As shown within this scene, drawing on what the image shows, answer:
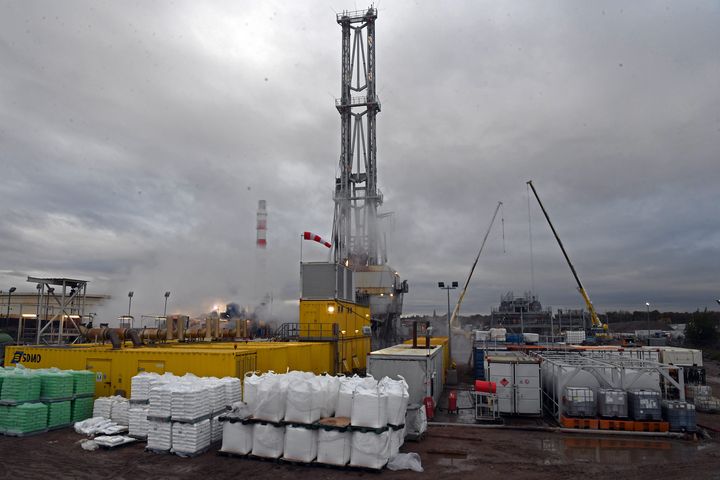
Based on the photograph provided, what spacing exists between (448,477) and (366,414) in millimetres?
2351

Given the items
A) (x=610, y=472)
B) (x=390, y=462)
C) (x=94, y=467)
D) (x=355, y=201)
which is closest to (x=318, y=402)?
(x=390, y=462)

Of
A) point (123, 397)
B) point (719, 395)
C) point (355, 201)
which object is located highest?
point (355, 201)

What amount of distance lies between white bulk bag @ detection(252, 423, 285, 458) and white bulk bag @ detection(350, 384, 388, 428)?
197 cm

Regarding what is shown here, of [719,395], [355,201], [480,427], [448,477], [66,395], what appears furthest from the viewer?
[355,201]

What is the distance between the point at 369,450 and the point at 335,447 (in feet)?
2.81

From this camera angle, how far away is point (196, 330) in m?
26.8

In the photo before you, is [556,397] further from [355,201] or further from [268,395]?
[355,201]

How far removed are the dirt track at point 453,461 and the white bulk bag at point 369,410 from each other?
113cm

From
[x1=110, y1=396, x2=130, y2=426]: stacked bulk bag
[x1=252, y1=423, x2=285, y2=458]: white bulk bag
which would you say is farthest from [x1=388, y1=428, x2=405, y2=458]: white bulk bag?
[x1=110, y1=396, x2=130, y2=426]: stacked bulk bag

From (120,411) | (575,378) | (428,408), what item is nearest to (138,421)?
(120,411)

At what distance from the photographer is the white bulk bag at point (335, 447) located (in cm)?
1145

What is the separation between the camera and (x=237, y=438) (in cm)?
1227

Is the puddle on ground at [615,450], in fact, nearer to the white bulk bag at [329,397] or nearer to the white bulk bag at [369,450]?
the white bulk bag at [369,450]

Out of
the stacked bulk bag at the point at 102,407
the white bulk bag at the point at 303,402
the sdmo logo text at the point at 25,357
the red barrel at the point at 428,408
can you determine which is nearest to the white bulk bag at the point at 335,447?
the white bulk bag at the point at 303,402
